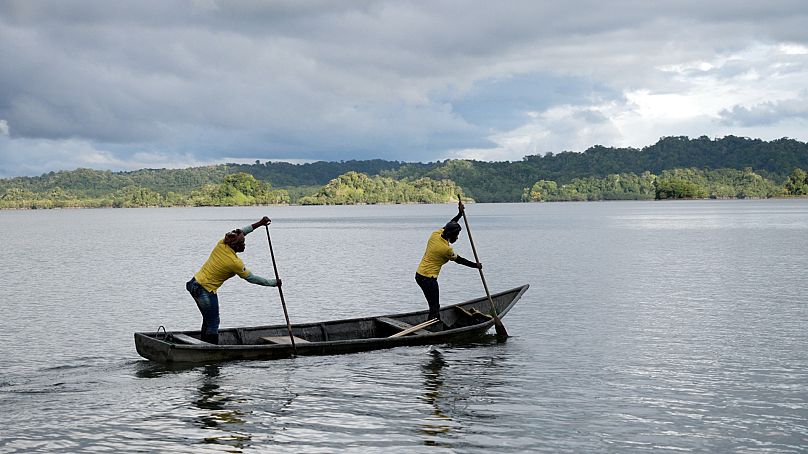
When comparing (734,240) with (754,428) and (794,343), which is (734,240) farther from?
(754,428)

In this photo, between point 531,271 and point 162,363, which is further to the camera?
point 531,271

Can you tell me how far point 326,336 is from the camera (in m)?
20.3

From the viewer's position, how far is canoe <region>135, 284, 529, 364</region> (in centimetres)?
1733

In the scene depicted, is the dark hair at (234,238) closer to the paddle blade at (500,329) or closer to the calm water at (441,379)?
the calm water at (441,379)

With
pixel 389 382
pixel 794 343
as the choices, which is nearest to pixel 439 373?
pixel 389 382

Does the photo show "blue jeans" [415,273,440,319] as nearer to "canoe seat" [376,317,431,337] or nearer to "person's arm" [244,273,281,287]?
"canoe seat" [376,317,431,337]

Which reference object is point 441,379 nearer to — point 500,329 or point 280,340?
point 280,340

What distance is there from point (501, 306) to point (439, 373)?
20.3 feet

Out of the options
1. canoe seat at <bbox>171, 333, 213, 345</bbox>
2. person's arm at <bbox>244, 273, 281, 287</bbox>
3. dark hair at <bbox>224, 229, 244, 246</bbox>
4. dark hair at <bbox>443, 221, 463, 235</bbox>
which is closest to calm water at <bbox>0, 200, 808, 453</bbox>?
canoe seat at <bbox>171, 333, 213, 345</bbox>

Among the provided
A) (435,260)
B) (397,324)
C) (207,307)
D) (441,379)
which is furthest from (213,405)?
(435,260)

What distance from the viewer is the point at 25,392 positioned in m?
15.8

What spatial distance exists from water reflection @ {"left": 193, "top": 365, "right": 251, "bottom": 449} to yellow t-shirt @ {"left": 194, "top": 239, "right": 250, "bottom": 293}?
2.02 meters

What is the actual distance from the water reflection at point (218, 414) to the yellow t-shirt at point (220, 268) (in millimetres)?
2017

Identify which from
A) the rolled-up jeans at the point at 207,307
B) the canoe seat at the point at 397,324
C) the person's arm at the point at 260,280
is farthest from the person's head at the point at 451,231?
the rolled-up jeans at the point at 207,307
